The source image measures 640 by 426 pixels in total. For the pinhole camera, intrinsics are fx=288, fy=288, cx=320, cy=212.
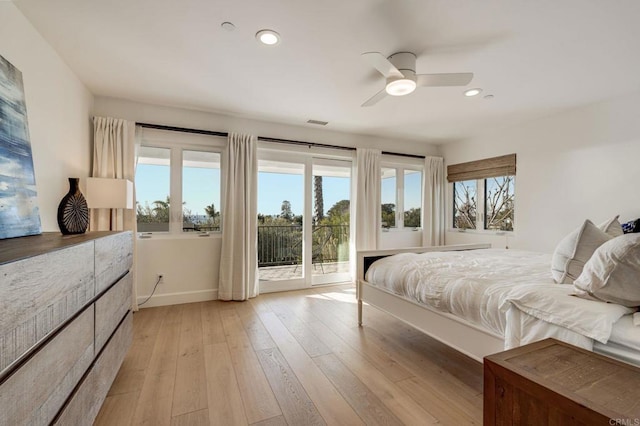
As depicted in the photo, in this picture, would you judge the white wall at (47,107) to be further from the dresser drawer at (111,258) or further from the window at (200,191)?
the window at (200,191)

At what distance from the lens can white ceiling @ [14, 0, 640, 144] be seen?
190 centimetres

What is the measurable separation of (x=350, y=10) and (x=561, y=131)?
3540 millimetres

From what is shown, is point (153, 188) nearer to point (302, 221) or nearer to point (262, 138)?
point (262, 138)

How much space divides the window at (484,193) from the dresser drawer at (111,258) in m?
4.92

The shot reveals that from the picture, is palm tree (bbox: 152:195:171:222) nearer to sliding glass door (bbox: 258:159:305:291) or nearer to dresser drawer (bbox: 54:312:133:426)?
sliding glass door (bbox: 258:159:305:291)

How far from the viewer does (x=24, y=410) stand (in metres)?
0.93

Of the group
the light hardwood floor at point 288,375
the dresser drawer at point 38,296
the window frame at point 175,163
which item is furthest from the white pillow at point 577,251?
the window frame at point 175,163

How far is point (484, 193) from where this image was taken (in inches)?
191

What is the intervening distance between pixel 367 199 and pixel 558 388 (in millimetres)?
4012

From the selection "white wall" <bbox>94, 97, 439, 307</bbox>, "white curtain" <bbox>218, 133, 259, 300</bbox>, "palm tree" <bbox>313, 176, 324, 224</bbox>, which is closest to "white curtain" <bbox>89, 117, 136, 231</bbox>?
"white wall" <bbox>94, 97, 439, 307</bbox>

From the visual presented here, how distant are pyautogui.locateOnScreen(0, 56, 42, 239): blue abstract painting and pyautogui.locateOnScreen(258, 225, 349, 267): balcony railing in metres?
2.71

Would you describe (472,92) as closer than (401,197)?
Yes

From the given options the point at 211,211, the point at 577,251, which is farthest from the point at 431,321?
the point at 211,211

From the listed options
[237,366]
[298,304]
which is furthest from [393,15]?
[298,304]
